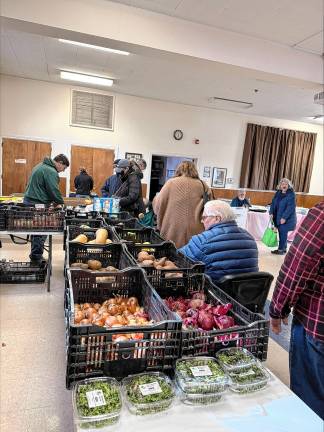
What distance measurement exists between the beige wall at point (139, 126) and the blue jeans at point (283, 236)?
316 cm

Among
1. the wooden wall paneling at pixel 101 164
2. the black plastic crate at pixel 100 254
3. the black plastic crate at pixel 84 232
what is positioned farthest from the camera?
the wooden wall paneling at pixel 101 164

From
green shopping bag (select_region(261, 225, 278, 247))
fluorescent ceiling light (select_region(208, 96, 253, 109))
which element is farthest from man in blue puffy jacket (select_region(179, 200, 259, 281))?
fluorescent ceiling light (select_region(208, 96, 253, 109))

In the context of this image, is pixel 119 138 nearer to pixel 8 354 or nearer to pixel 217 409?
pixel 8 354

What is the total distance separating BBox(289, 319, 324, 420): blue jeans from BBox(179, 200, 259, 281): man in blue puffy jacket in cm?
53

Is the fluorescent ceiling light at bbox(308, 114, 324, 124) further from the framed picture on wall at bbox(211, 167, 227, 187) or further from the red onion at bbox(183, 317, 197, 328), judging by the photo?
the red onion at bbox(183, 317, 197, 328)

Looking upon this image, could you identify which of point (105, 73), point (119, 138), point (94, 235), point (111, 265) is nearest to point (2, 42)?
point (105, 73)

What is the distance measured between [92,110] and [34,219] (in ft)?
16.4

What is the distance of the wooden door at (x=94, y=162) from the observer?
7551mm

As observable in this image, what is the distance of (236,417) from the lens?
893 millimetres

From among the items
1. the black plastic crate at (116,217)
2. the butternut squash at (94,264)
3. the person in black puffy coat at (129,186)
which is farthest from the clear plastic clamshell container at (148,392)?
the person in black puffy coat at (129,186)

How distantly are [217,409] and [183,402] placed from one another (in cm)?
10

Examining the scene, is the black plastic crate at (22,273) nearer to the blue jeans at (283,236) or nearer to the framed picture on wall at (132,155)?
the blue jeans at (283,236)

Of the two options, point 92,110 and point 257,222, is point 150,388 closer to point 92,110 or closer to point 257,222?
point 257,222

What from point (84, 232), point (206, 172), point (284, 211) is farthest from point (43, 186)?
point (206, 172)
